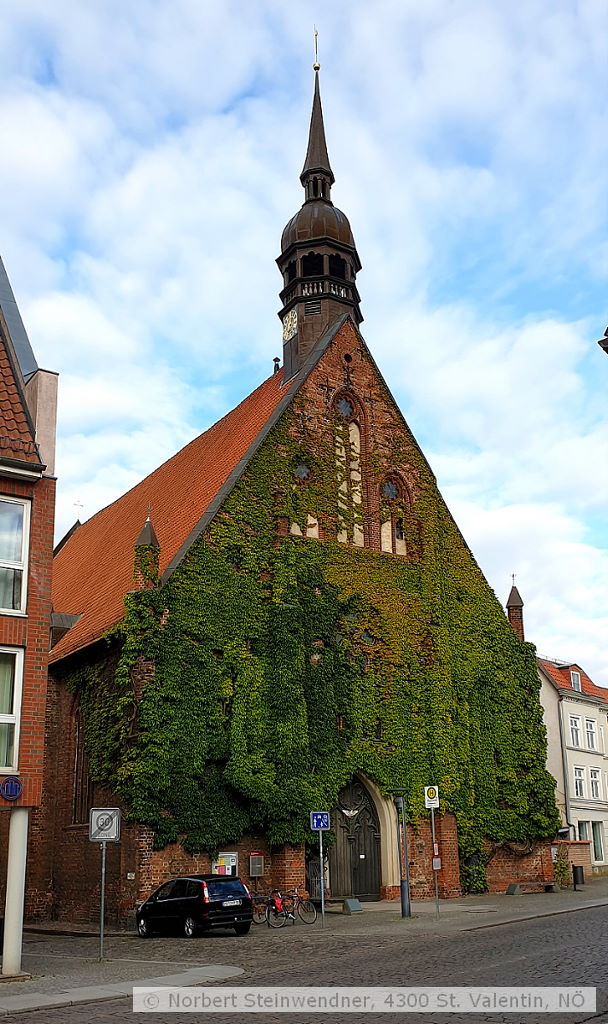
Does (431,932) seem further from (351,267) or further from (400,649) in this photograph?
(351,267)

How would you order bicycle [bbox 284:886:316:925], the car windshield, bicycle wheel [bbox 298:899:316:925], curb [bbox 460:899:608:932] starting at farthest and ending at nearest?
bicycle wheel [bbox 298:899:316:925], bicycle [bbox 284:886:316:925], the car windshield, curb [bbox 460:899:608:932]

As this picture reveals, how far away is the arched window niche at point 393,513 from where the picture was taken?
1262 inches

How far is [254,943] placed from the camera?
19.2 meters

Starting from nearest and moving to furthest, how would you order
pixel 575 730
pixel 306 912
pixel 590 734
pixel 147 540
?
1. pixel 306 912
2. pixel 147 540
3. pixel 575 730
4. pixel 590 734

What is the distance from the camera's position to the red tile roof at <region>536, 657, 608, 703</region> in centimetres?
4762

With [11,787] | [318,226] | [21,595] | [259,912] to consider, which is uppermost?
[318,226]

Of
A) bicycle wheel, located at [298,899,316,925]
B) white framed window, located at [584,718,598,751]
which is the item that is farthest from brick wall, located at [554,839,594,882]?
white framed window, located at [584,718,598,751]

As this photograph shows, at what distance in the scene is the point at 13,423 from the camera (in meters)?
17.9

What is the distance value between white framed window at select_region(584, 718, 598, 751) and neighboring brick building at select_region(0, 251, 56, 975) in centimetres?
3718

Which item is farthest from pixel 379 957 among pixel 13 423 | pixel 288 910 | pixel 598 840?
pixel 598 840

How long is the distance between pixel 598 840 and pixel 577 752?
4.63 meters

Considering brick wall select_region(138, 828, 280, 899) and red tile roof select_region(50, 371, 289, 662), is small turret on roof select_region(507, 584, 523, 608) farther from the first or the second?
brick wall select_region(138, 828, 280, 899)

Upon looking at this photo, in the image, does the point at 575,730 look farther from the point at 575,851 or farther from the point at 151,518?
the point at 151,518

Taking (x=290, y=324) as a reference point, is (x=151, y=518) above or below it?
below
